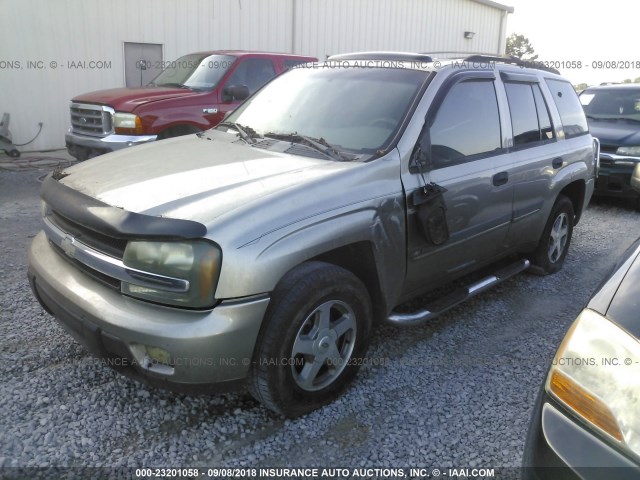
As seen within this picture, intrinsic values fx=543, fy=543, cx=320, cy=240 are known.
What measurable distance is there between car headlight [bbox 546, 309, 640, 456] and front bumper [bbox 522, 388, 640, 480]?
1.4 inches

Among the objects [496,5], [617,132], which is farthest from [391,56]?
[496,5]

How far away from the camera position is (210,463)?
2.45 m

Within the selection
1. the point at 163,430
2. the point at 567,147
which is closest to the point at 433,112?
the point at 567,147

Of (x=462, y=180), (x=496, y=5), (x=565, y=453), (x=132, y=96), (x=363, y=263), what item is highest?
(x=496, y=5)

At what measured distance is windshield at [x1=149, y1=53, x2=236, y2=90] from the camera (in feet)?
25.0

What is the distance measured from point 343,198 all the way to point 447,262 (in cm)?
108

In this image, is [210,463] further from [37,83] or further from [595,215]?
[37,83]

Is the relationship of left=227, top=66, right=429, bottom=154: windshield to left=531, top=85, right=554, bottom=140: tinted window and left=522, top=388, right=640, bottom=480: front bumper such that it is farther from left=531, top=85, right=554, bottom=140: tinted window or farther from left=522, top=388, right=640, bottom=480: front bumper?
left=522, top=388, right=640, bottom=480: front bumper

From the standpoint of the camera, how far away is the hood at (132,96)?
684cm

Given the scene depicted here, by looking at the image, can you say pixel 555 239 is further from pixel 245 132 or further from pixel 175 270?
pixel 175 270

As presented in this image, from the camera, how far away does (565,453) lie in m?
1.63

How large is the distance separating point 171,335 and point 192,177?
88 centimetres

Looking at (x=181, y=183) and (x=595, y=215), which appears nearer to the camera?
(x=181, y=183)

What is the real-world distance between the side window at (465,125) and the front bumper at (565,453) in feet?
5.89
